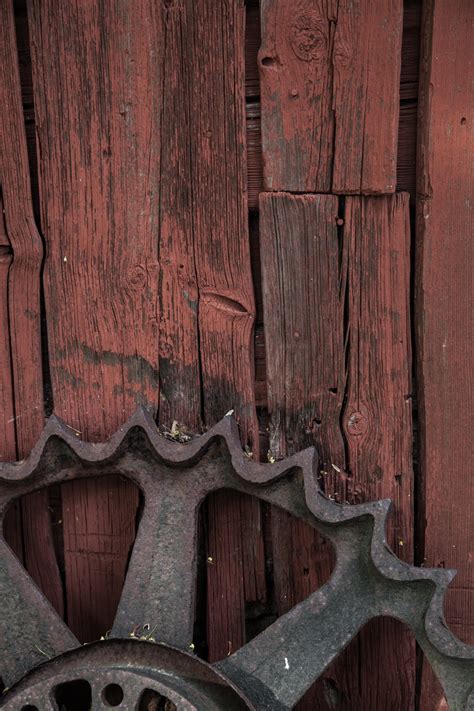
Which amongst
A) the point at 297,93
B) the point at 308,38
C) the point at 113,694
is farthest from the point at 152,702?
the point at 308,38

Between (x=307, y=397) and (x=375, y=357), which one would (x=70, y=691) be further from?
(x=375, y=357)

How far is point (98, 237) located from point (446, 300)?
951 mm

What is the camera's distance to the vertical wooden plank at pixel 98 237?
2262 millimetres

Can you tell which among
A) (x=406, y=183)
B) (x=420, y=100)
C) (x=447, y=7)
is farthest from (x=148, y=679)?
(x=447, y=7)

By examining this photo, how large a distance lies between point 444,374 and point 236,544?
0.75 metres

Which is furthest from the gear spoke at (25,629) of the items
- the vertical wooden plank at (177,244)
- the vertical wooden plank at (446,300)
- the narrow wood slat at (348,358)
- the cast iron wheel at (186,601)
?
the vertical wooden plank at (446,300)

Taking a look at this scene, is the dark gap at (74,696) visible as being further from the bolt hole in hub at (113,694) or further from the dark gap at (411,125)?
the dark gap at (411,125)

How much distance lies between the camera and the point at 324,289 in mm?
2246

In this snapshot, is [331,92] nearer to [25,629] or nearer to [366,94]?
[366,94]

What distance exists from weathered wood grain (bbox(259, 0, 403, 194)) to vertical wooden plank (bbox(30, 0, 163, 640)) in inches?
12.5

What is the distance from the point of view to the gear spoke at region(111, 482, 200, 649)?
2.19 m

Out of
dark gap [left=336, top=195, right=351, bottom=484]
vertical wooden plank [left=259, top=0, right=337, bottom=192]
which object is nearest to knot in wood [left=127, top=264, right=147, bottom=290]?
vertical wooden plank [left=259, top=0, right=337, bottom=192]

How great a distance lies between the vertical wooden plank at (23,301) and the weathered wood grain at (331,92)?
686 millimetres

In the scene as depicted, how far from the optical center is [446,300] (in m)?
2.19
